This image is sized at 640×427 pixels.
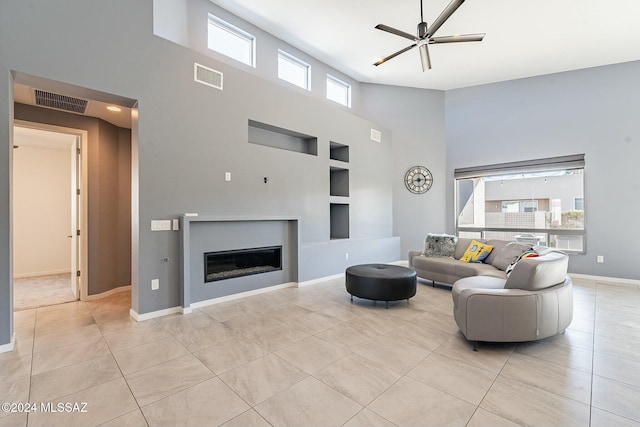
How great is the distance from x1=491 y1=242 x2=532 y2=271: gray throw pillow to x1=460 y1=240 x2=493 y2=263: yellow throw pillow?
0.60 ft

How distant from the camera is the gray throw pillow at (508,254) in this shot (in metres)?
4.26

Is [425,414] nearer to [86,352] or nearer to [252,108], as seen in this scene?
[86,352]

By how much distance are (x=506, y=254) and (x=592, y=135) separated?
338 cm

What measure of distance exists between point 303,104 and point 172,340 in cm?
425

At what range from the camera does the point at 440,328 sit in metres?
3.14

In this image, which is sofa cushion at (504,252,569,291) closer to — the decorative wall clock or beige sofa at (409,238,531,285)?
beige sofa at (409,238,531,285)

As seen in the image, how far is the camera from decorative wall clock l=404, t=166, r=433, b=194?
735 centimetres

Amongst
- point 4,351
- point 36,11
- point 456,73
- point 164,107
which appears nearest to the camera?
point 4,351

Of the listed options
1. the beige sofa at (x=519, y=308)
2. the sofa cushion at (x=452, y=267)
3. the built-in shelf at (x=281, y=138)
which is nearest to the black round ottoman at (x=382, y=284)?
the beige sofa at (x=519, y=308)

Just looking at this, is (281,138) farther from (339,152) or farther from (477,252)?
(477,252)

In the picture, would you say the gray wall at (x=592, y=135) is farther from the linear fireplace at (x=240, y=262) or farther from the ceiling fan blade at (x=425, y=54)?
the linear fireplace at (x=240, y=262)

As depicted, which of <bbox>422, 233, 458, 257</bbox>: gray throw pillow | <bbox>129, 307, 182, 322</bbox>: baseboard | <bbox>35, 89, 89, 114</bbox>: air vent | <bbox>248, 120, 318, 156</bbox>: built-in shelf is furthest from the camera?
<bbox>422, 233, 458, 257</bbox>: gray throw pillow

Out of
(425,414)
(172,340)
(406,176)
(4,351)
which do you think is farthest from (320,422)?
(406,176)

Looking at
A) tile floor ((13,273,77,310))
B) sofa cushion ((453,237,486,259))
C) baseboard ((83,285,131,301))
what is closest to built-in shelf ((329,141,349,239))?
sofa cushion ((453,237,486,259))
